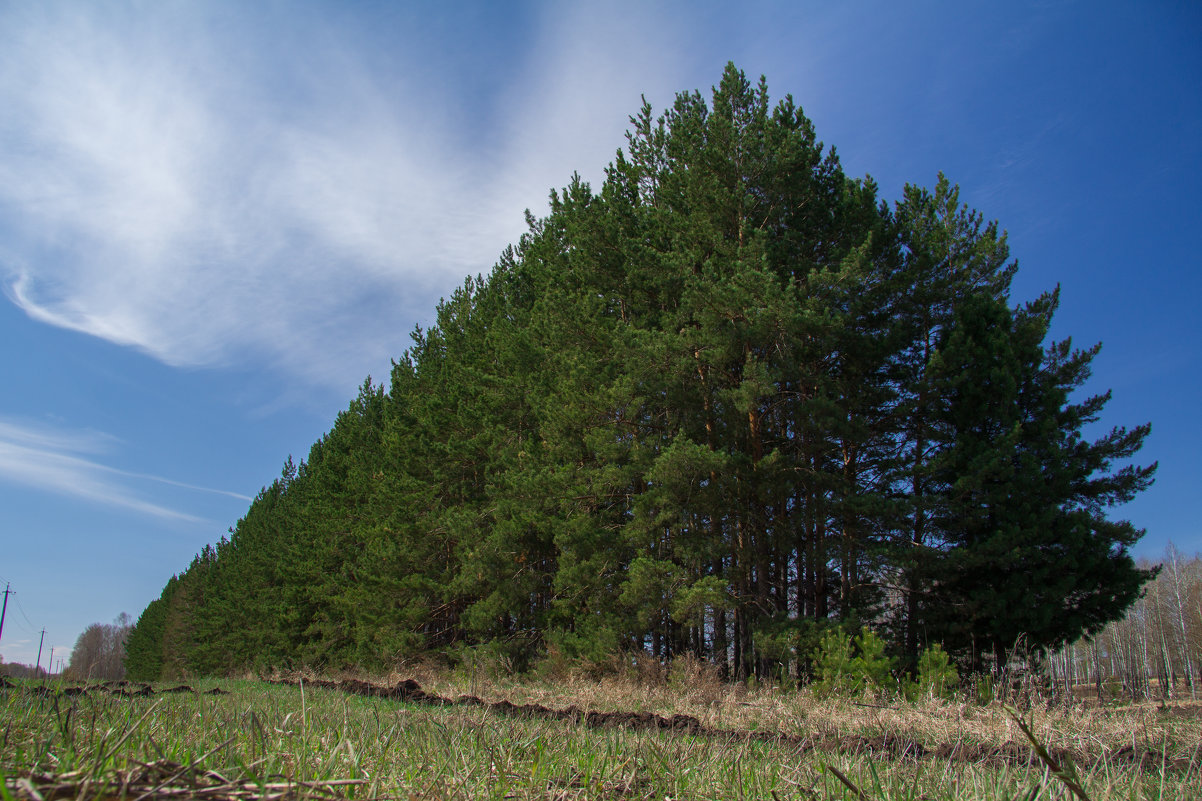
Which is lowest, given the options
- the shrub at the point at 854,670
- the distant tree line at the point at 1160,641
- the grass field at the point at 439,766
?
the distant tree line at the point at 1160,641

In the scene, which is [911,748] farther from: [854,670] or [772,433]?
[772,433]

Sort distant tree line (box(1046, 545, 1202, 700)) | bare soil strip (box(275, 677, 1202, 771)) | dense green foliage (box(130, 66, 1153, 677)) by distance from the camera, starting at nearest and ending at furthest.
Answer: bare soil strip (box(275, 677, 1202, 771)), dense green foliage (box(130, 66, 1153, 677)), distant tree line (box(1046, 545, 1202, 700))

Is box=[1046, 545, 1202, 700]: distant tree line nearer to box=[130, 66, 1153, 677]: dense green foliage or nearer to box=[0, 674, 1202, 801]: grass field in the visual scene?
box=[130, 66, 1153, 677]: dense green foliage

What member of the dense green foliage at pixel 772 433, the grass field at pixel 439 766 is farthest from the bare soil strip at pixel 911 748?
the dense green foliage at pixel 772 433

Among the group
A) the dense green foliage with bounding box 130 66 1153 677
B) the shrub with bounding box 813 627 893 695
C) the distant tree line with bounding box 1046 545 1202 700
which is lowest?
the distant tree line with bounding box 1046 545 1202 700

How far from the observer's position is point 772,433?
48.2ft

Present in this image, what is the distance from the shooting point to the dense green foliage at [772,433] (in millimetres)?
12891

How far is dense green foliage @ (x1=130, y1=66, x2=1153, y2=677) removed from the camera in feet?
42.3

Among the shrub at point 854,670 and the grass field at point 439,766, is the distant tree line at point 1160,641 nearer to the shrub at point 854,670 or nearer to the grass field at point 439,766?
the shrub at point 854,670

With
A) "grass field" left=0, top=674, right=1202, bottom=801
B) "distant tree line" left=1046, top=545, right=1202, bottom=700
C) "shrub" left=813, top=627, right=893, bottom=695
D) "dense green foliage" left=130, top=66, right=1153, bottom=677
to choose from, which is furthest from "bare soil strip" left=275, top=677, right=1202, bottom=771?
"distant tree line" left=1046, top=545, right=1202, bottom=700

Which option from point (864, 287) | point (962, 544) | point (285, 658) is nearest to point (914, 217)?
point (864, 287)

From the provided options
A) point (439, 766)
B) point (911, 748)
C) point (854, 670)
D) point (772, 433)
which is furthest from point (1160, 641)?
point (439, 766)

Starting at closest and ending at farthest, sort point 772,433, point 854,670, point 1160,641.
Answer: point 854,670 → point 772,433 → point 1160,641

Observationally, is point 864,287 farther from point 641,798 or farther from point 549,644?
point 641,798
